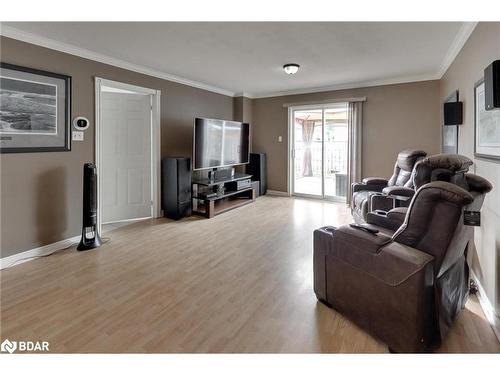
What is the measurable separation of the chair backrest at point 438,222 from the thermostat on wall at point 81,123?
11.7ft

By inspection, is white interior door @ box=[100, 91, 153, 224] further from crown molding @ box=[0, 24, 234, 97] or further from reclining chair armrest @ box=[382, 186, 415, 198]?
reclining chair armrest @ box=[382, 186, 415, 198]

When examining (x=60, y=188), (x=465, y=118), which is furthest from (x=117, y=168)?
(x=465, y=118)

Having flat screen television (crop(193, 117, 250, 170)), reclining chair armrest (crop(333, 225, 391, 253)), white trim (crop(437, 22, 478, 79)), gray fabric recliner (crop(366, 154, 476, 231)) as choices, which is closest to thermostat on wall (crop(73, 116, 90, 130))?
flat screen television (crop(193, 117, 250, 170))

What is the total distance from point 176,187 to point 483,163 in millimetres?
3767

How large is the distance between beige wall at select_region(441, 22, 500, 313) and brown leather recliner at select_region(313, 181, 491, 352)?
0.32 m

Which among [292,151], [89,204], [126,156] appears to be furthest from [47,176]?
[292,151]

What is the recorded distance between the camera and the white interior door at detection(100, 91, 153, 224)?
14.2 feet

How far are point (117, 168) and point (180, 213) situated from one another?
1163mm

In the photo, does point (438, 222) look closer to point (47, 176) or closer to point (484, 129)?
point (484, 129)

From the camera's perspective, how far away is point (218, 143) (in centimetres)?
533

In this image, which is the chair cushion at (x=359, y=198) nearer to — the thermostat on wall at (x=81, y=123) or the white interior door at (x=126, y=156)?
the white interior door at (x=126, y=156)

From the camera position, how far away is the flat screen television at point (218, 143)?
486cm

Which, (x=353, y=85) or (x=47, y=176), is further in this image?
(x=353, y=85)

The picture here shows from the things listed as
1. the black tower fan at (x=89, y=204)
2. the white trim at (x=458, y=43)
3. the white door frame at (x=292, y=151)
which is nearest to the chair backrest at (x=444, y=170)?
the white trim at (x=458, y=43)
